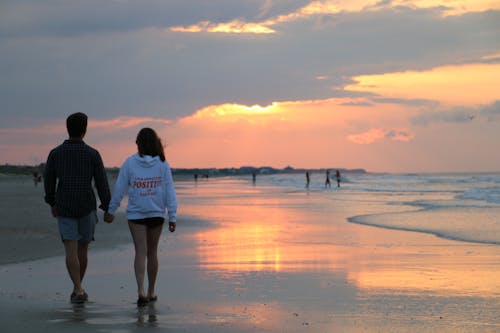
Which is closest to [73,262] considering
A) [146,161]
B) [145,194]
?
[145,194]

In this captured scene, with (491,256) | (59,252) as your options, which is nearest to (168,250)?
(59,252)

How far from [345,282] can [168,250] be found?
432cm

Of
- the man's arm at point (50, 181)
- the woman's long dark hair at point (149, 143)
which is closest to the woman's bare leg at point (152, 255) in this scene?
the woman's long dark hair at point (149, 143)

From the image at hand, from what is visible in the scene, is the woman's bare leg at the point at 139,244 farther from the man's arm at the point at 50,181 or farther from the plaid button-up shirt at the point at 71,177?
the man's arm at the point at 50,181

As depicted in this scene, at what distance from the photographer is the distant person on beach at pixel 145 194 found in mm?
7121

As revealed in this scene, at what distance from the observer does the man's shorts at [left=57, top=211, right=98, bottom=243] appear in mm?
7070

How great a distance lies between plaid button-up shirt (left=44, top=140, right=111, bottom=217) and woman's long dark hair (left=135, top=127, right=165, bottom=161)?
18.0 inches

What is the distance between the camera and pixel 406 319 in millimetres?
6191

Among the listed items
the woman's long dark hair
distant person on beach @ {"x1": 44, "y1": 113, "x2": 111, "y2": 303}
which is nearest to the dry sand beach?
distant person on beach @ {"x1": 44, "y1": 113, "x2": 111, "y2": 303}

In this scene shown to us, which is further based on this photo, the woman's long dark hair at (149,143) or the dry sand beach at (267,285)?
the woman's long dark hair at (149,143)

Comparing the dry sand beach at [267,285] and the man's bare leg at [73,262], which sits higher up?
the man's bare leg at [73,262]

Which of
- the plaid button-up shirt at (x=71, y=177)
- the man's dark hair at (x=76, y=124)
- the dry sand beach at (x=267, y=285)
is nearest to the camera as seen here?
the dry sand beach at (x=267, y=285)

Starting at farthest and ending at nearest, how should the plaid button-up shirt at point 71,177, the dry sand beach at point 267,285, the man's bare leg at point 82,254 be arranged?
the man's bare leg at point 82,254, the plaid button-up shirt at point 71,177, the dry sand beach at point 267,285

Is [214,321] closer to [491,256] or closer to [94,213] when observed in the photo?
[94,213]
